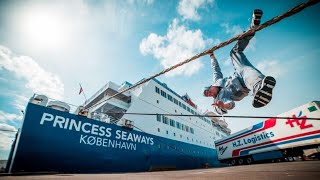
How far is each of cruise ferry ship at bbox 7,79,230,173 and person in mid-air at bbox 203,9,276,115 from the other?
649mm

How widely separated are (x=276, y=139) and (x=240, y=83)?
1167 centimetres

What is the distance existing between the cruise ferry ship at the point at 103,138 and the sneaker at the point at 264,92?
991 millimetres

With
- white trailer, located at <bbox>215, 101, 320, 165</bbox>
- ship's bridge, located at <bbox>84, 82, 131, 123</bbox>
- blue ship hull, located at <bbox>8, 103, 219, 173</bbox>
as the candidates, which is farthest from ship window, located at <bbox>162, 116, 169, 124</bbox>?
white trailer, located at <bbox>215, 101, 320, 165</bbox>

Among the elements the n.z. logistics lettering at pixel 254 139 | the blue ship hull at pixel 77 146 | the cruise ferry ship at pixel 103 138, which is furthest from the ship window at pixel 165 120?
the n.z. logistics lettering at pixel 254 139

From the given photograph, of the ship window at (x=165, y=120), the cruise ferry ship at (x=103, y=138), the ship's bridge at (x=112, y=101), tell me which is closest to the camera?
the cruise ferry ship at (x=103, y=138)

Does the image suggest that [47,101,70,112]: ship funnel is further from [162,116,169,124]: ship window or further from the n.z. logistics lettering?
the n.z. logistics lettering

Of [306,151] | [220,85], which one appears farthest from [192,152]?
[220,85]

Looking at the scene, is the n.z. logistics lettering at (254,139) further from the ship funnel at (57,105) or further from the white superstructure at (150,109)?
the ship funnel at (57,105)

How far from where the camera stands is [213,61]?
3.01 meters

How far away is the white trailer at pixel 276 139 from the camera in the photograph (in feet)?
29.1

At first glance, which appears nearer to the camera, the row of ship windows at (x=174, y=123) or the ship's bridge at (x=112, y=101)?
the ship's bridge at (x=112, y=101)

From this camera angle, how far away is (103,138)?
9070mm

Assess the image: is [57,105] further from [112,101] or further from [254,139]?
[254,139]

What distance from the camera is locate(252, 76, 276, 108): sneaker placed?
6.99 feet
